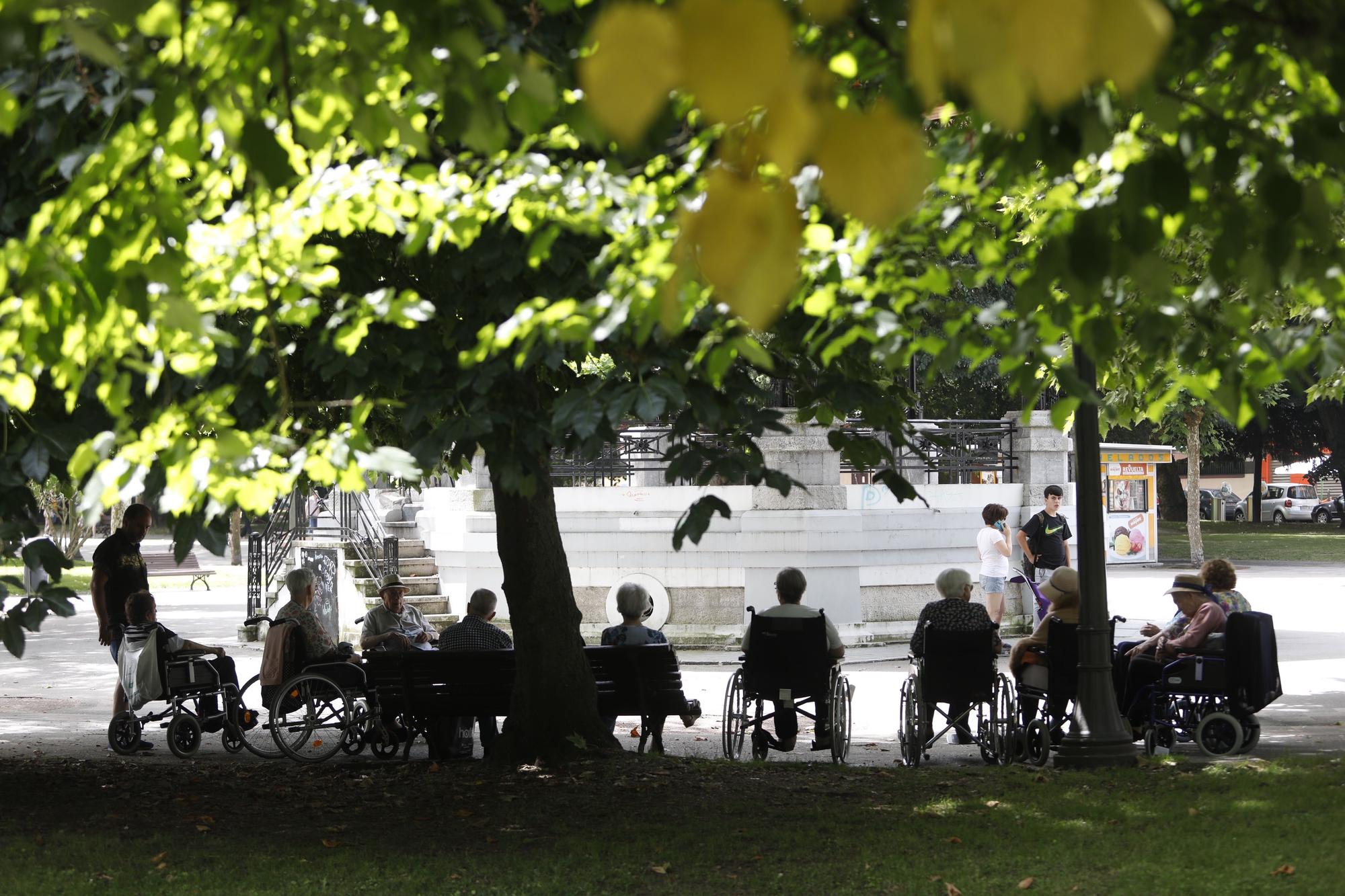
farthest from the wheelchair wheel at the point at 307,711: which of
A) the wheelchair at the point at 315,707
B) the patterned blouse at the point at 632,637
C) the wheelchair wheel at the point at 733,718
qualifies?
the wheelchair wheel at the point at 733,718

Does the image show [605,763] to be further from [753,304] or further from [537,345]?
[753,304]

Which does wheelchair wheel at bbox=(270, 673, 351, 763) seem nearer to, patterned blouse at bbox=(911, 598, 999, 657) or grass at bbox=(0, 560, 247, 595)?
patterned blouse at bbox=(911, 598, 999, 657)

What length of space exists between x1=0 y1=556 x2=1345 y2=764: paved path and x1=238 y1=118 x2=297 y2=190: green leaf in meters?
8.97

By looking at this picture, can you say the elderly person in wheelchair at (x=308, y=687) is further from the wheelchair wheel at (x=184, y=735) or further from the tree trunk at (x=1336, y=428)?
the tree trunk at (x=1336, y=428)

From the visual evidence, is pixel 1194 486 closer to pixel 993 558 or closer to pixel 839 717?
pixel 993 558

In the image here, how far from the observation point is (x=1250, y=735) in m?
10.2

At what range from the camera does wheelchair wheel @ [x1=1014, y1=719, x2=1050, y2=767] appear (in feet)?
33.4

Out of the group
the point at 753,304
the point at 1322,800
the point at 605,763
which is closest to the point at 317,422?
the point at 605,763

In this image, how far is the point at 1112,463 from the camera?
29.0m

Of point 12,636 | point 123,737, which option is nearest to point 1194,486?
point 123,737

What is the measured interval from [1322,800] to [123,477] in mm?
6922

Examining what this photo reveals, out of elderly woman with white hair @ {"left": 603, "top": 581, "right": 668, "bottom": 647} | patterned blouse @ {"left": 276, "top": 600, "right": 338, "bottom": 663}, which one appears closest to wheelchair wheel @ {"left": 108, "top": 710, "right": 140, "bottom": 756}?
patterned blouse @ {"left": 276, "top": 600, "right": 338, "bottom": 663}

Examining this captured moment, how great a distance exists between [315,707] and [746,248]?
10.8 metres

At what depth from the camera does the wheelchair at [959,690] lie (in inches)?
404
